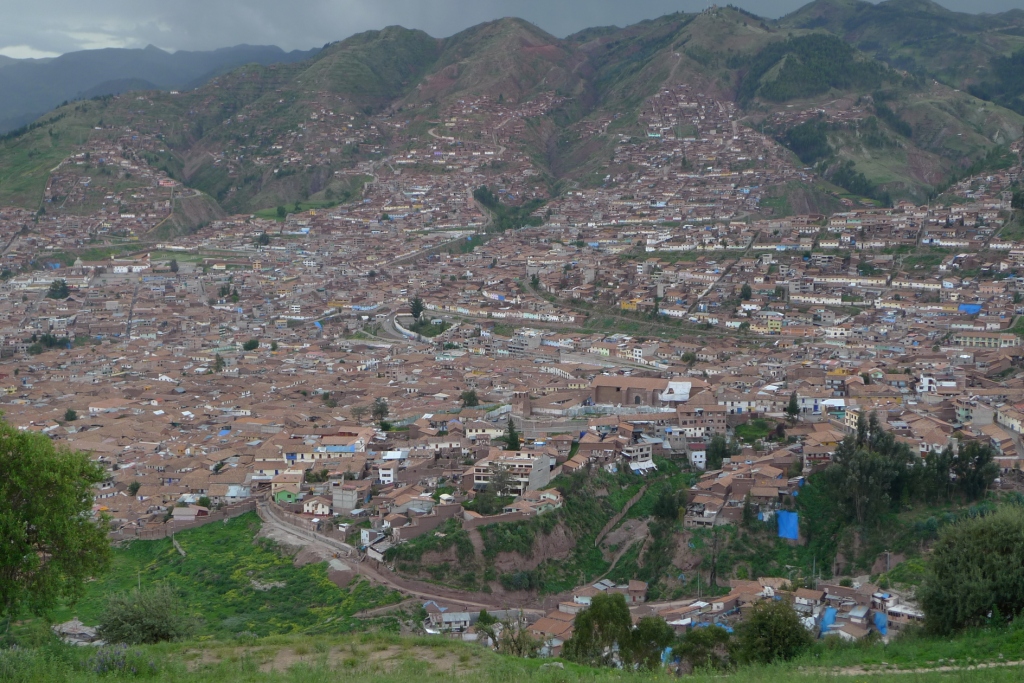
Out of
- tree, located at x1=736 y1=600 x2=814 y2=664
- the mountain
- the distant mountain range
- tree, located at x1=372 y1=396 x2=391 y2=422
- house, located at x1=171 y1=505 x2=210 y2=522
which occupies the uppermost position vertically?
the mountain

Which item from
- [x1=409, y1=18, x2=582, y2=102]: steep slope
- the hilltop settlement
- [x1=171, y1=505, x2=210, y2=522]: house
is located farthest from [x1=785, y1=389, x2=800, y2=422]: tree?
[x1=409, y1=18, x2=582, y2=102]: steep slope

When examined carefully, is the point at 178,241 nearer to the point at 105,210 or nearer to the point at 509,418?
the point at 105,210

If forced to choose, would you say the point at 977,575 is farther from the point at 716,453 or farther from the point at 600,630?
the point at 716,453

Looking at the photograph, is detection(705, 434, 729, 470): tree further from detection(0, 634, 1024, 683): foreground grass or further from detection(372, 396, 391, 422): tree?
detection(0, 634, 1024, 683): foreground grass

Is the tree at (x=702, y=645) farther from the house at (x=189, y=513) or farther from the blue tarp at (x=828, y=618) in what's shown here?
the house at (x=189, y=513)

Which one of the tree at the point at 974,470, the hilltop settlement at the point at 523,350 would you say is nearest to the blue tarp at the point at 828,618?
the hilltop settlement at the point at 523,350
